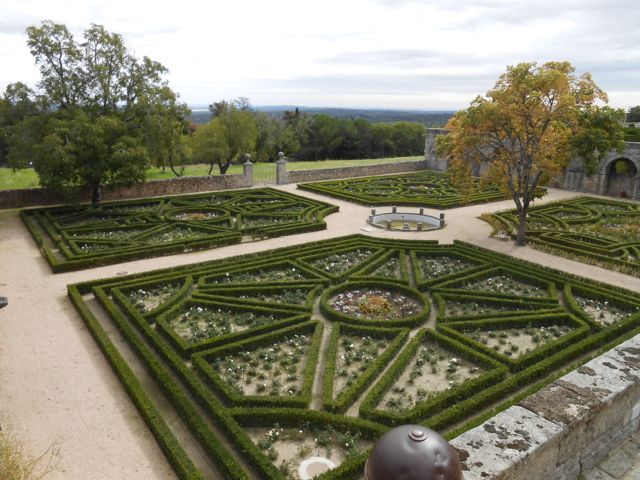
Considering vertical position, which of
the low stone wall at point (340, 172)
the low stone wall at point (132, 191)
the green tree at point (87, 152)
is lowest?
the low stone wall at point (132, 191)

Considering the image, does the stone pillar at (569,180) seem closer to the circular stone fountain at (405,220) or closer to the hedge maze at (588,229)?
the hedge maze at (588,229)

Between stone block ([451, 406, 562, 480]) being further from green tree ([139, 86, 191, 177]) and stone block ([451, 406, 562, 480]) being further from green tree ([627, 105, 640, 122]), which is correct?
green tree ([627, 105, 640, 122])

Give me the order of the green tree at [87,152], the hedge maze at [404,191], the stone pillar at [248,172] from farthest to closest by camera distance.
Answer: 1. the stone pillar at [248,172]
2. the hedge maze at [404,191]
3. the green tree at [87,152]

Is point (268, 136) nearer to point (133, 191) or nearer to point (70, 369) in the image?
point (133, 191)

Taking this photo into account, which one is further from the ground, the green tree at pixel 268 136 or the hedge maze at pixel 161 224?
the green tree at pixel 268 136

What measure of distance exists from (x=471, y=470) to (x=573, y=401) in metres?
2.09

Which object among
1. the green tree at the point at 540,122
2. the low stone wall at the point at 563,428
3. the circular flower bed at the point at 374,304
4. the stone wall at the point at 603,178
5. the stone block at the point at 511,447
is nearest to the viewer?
the stone block at the point at 511,447

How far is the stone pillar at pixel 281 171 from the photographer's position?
3409 centimetres

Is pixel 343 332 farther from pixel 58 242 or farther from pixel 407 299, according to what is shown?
pixel 58 242

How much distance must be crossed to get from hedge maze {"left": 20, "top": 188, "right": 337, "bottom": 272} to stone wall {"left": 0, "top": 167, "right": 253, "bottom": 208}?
200cm

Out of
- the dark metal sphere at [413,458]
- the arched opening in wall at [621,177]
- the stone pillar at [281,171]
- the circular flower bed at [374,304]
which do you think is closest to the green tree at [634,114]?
the arched opening in wall at [621,177]

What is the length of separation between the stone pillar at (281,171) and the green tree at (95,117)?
8.17m

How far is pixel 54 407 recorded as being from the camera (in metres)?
9.71

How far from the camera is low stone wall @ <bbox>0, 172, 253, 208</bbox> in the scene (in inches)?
1033
